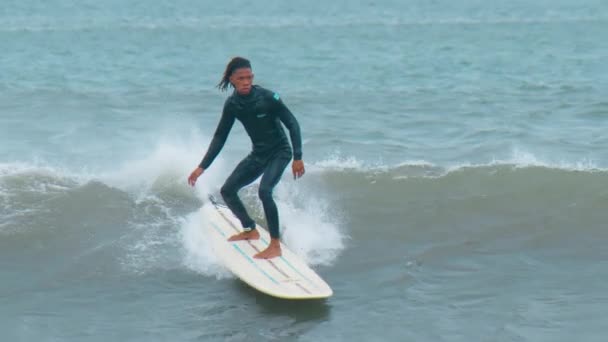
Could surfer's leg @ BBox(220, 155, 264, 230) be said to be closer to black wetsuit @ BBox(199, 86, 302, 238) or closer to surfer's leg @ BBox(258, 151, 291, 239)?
black wetsuit @ BBox(199, 86, 302, 238)

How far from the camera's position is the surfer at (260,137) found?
7.65 metres

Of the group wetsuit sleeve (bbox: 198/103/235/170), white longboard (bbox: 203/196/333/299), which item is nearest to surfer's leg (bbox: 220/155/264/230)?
wetsuit sleeve (bbox: 198/103/235/170)

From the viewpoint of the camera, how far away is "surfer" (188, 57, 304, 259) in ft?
25.1

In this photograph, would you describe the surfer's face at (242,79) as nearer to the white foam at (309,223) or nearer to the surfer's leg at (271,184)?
the surfer's leg at (271,184)

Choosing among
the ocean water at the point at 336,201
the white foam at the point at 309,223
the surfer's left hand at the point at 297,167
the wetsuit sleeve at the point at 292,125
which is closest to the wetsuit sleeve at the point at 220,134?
the wetsuit sleeve at the point at 292,125

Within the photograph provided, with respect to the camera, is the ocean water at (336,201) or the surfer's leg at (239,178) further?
the surfer's leg at (239,178)

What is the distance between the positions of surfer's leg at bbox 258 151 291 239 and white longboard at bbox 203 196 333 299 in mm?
323

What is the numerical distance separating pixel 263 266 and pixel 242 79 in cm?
161

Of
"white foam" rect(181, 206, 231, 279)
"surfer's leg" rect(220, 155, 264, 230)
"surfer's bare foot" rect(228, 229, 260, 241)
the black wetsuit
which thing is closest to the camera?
the black wetsuit

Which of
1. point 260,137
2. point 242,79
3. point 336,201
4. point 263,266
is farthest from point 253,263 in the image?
point 336,201

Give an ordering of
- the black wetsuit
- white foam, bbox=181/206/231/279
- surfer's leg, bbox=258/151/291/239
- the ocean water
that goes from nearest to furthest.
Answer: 1. the ocean water
2. the black wetsuit
3. surfer's leg, bbox=258/151/291/239
4. white foam, bbox=181/206/231/279

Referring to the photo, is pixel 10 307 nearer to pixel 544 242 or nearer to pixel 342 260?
pixel 342 260

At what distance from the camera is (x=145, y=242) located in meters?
9.09

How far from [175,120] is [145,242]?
6.34 m
